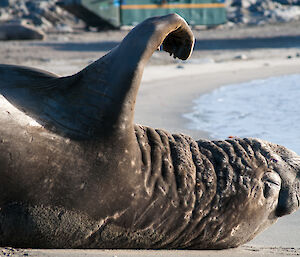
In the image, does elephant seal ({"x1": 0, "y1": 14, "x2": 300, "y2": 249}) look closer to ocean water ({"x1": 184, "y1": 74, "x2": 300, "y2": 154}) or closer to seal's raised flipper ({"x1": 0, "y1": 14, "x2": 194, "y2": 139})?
seal's raised flipper ({"x1": 0, "y1": 14, "x2": 194, "y2": 139})

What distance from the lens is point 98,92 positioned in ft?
11.0

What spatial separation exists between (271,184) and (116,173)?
37.3 inches

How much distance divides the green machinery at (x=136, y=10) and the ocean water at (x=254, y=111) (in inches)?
563

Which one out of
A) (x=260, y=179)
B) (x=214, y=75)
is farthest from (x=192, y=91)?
(x=260, y=179)

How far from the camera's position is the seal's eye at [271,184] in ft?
12.0

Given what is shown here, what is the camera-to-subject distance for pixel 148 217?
11.1 ft

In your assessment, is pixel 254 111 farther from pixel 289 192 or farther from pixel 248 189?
pixel 248 189

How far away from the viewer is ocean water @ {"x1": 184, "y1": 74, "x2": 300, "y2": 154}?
723cm

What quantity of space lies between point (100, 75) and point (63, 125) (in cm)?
33

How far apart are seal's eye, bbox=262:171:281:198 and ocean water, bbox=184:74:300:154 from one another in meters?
2.50

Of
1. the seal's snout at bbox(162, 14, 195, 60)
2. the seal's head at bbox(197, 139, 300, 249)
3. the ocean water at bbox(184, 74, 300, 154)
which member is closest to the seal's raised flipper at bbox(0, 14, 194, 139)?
the seal's snout at bbox(162, 14, 195, 60)

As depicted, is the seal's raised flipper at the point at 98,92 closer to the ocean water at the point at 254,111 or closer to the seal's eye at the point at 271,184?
the seal's eye at the point at 271,184

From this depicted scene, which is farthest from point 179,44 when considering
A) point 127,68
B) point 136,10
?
point 136,10

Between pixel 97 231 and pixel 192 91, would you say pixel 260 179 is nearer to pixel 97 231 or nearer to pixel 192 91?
pixel 97 231
